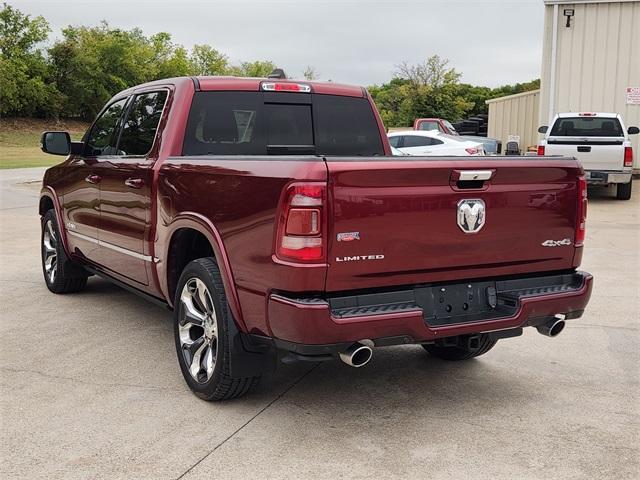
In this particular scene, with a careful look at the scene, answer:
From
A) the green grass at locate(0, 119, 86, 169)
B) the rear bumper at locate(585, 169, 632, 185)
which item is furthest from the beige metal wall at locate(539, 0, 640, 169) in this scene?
the green grass at locate(0, 119, 86, 169)

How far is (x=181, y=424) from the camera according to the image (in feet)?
13.1

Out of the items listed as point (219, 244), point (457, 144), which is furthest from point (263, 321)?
point (457, 144)

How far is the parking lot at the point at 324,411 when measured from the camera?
11.5 ft

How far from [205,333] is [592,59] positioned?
1857 centimetres

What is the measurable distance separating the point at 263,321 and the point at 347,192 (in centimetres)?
78

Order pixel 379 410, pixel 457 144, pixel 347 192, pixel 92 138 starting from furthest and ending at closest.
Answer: pixel 457 144 < pixel 92 138 < pixel 379 410 < pixel 347 192

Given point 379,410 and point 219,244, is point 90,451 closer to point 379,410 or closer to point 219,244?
point 219,244

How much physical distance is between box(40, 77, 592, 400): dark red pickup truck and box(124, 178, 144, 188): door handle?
2 centimetres

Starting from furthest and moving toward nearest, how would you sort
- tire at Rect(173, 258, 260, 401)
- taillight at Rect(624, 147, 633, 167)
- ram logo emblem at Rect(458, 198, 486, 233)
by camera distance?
taillight at Rect(624, 147, 633, 167), tire at Rect(173, 258, 260, 401), ram logo emblem at Rect(458, 198, 486, 233)

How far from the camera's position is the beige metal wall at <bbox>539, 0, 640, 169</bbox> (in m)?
19.8

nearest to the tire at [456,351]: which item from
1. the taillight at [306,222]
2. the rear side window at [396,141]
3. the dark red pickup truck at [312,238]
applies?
the dark red pickup truck at [312,238]

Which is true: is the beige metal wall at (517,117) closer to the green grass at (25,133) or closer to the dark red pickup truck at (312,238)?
the dark red pickup truck at (312,238)

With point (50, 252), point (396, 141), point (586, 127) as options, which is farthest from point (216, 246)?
point (396, 141)

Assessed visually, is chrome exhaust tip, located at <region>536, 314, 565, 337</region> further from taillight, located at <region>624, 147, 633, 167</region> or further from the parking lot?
taillight, located at <region>624, 147, 633, 167</region>
